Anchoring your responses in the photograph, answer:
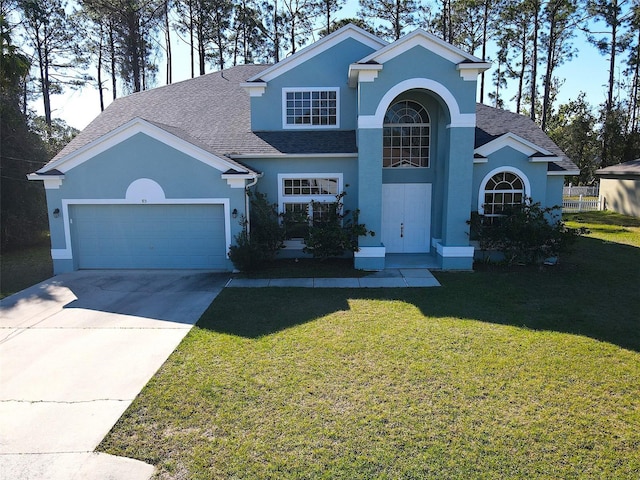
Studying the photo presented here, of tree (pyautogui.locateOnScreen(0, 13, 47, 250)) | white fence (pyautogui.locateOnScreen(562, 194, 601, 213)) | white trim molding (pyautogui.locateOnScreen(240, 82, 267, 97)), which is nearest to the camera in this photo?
white trim molding (pyautogui.locateOnScreen(240, 82, 267, 97))

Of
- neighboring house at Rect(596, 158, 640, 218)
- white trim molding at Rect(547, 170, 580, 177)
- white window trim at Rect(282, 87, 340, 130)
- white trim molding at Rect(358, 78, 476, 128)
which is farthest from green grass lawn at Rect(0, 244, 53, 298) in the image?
neighboring house at Rect(596, 158, 640, 218)

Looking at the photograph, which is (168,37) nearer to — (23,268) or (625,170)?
(23,268)

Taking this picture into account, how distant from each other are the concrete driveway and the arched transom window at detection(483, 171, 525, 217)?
8836 millimetres

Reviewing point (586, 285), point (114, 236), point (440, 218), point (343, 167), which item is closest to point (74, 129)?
point (114, 236)

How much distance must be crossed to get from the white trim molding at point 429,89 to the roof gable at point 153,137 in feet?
13.0

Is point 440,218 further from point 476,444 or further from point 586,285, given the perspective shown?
point 476,444

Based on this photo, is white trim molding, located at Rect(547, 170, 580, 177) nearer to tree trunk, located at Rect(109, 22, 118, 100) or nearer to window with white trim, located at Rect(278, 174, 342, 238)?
window with white trim, located at Rect(278, 174, 342, 238)

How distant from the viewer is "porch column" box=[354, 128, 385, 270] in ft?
40.9

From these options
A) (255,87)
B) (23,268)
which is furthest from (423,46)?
(23,268)

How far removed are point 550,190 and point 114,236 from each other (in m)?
14.4

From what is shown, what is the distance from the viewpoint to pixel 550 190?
1457 centimetres

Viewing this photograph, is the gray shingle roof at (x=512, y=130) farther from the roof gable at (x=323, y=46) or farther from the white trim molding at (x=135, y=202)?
the white trim molding at (x=135, y=202)

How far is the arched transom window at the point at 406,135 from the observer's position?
14211 millimetres

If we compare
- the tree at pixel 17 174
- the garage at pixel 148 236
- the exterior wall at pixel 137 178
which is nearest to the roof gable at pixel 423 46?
the exterior wall at pixel 137 178
